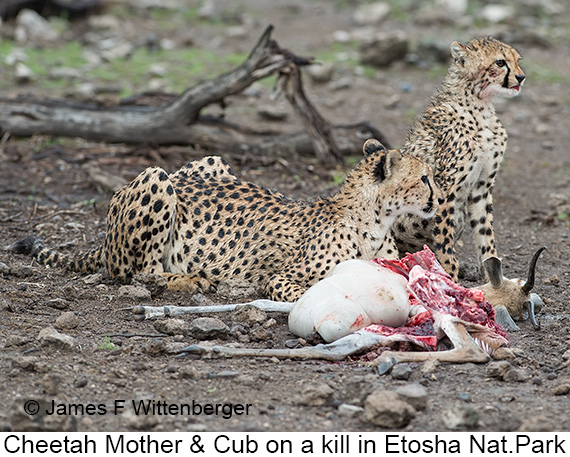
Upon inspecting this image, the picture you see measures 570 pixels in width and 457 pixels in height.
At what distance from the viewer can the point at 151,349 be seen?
15.9 ft

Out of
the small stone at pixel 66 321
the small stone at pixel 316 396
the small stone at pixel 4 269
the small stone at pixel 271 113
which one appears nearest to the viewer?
the small stone at pixel 316 396

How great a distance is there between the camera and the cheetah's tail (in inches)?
252

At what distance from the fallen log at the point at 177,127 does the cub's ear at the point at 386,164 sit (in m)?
3.25

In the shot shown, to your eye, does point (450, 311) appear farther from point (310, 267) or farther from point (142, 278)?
point (142, 278)

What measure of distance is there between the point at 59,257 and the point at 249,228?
1.41m

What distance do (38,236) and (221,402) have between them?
11.4 ft

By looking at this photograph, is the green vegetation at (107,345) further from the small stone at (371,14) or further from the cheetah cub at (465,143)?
the small stone at (371,14)

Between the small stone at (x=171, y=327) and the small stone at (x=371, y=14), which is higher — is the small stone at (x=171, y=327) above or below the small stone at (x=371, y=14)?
below

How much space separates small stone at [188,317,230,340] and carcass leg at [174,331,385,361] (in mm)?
253

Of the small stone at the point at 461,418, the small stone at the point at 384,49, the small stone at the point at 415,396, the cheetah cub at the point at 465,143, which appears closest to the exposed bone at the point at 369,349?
the small stone at the point at 415,396

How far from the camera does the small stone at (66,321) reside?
200 inches

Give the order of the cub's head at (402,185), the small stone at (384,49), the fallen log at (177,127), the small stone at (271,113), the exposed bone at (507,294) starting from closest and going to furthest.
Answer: the exposed bone at (507,294) → the cub's head at (402,185) → the fallen log at (177,127) → the small stone at (271,113) → the small stone at (384,49)

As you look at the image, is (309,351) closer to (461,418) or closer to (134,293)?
(461,418)

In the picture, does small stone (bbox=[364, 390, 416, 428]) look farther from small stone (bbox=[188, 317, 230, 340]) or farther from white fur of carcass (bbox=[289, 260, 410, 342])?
small stone (bbox=[188, 317, 230, 340])
